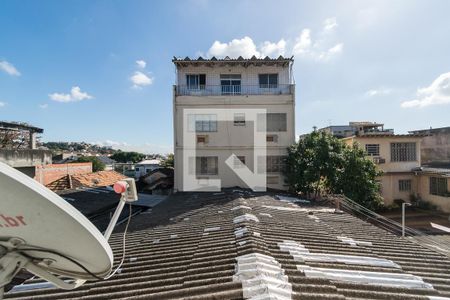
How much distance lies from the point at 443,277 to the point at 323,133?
36.6 ft

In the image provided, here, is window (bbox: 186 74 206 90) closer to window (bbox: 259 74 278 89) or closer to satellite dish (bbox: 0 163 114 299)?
window (bbox: 259 74 278 89)

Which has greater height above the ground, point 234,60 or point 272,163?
point 234,60

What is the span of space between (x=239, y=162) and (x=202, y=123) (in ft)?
11.3

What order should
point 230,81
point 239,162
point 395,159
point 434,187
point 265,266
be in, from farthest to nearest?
point 395,159, point 434,187, point 230,81, point 239,162, point 265,266

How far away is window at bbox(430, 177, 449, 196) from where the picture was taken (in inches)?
752

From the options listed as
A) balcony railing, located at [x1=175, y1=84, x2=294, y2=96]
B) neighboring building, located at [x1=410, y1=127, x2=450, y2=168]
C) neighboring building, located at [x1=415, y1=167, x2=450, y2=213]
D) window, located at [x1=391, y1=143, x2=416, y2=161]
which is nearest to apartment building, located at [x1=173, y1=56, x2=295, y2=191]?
balcony railing, located at [x1=175, y1=84, x2=294, y2=96]

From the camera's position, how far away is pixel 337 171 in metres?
13.5

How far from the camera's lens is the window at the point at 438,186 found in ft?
62.6

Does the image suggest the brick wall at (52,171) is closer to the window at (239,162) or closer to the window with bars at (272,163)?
the window at (239,162)

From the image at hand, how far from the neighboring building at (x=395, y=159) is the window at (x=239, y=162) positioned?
9725 millimetres

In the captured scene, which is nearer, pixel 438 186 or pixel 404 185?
pixel 438 186

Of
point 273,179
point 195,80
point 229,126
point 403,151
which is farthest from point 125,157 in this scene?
point 403,151

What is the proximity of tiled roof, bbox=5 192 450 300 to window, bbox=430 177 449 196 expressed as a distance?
17750mm

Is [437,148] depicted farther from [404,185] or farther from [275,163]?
[275,163]
